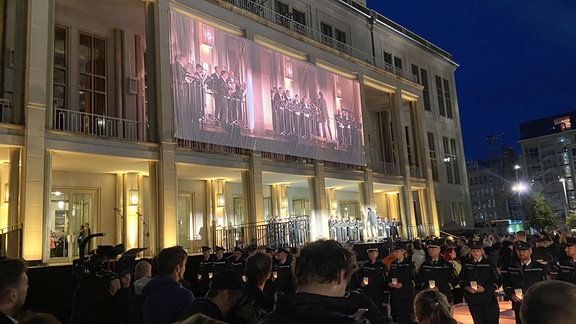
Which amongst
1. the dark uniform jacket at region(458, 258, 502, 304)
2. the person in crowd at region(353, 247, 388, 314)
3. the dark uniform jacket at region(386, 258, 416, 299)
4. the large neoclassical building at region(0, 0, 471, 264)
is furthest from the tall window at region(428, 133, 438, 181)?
the dark uniform jacket at region(458, 258, 502, 304)

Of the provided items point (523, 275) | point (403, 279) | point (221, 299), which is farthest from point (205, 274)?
point (221, 299)

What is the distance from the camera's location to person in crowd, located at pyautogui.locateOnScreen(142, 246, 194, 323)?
376 centimetres

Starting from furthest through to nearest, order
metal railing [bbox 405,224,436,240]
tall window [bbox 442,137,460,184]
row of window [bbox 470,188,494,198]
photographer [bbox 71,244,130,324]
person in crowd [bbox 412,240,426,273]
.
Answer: row of window [bbox 470,188,494,198] < tall window [bbox 442,137,460,184] < metal railing [bbox 405,224,436,240] < person in crowd [bbox 412,240,426,273] < photographer [bbox 71,244,130,324]

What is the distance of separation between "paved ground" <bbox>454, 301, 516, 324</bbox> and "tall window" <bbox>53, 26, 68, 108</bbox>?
52.8 feet

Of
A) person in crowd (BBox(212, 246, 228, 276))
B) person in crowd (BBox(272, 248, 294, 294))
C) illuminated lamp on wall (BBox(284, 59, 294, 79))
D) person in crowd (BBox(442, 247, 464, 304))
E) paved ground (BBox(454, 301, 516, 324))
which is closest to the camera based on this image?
person in crowd (BBox(272, 248, 294, 294))

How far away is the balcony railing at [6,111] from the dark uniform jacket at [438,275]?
13521mm

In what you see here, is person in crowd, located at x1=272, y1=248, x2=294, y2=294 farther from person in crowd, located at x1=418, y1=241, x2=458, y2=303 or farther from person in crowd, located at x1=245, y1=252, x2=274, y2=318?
person in crowd, located at x1=245, y1=252, x2=274, y2=318

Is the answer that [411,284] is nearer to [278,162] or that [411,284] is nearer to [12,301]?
[12,301]

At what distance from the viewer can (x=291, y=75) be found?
23.7 meters

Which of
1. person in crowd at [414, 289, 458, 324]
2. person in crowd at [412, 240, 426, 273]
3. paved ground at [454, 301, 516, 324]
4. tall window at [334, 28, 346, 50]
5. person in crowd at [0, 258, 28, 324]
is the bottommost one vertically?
paved ground at [454, 301, 516, 324]

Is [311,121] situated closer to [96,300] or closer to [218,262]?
[218,262]

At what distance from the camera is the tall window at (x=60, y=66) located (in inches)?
739

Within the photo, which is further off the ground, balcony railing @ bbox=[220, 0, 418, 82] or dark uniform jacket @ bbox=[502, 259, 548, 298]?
balcony railing @ bbox=[220, 0, 418, 82]

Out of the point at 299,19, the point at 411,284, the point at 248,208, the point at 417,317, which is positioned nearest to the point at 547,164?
the point at 299,19
